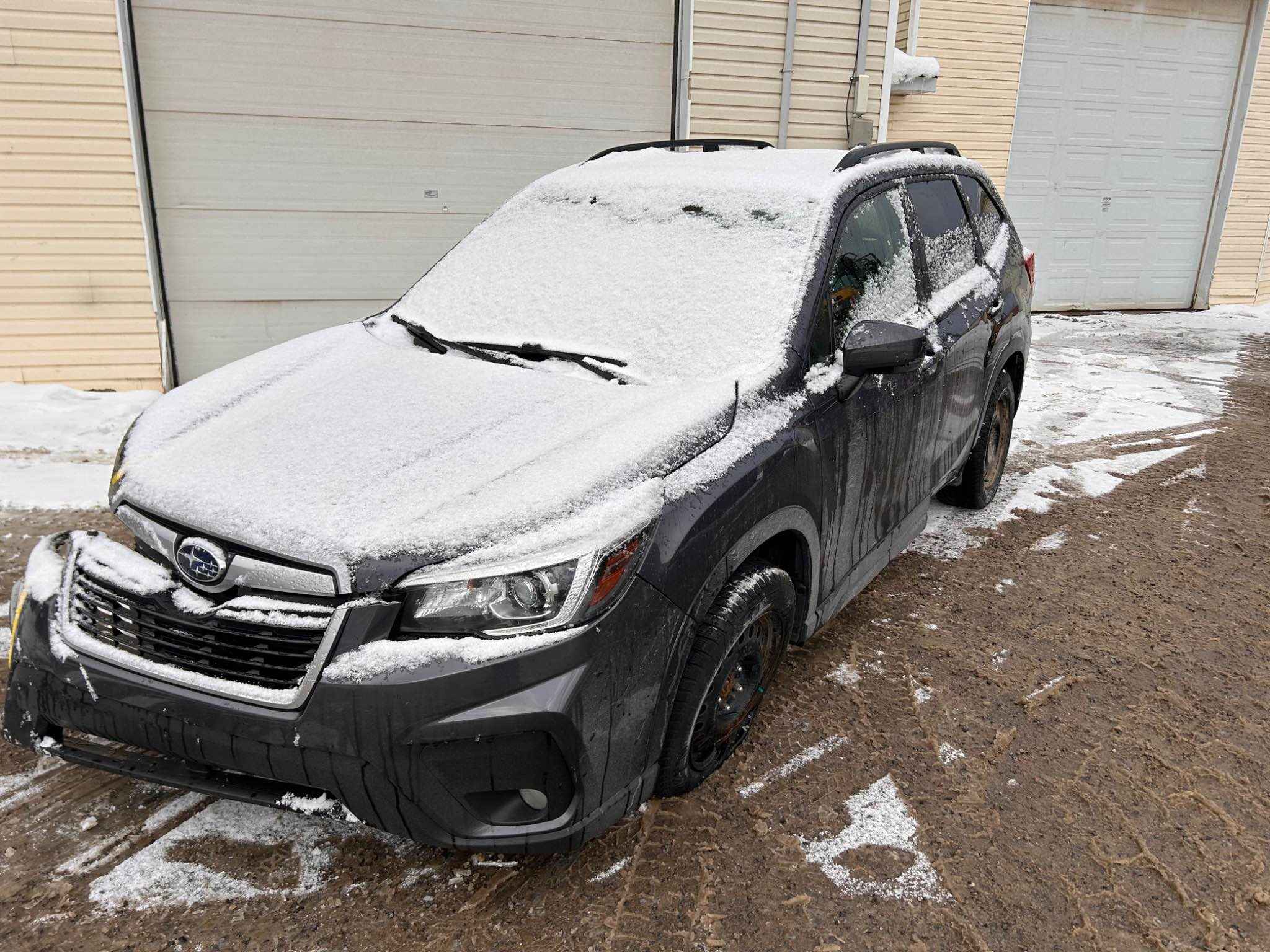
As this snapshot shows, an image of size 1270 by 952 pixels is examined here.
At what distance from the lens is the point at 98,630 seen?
235cm

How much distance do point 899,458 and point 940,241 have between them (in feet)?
3.57

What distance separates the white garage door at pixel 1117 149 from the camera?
12.0 m

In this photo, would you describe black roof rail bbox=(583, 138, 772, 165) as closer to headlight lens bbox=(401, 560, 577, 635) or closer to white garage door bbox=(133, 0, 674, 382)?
headlight lens bbox=(401, 560, 577, 635)

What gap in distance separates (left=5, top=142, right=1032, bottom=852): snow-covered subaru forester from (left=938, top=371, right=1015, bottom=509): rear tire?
140 cm

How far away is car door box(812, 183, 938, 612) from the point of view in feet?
10.1

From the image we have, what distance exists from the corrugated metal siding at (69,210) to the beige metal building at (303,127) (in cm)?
1

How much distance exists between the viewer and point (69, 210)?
6457mm

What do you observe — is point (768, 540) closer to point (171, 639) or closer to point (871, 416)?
point (871, 416)

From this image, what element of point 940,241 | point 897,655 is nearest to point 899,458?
point 897,655

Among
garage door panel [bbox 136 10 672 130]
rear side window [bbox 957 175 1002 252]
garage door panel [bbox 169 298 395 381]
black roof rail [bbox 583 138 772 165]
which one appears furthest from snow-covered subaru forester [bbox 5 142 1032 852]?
garage door panel [bbox 136 10 672 130]

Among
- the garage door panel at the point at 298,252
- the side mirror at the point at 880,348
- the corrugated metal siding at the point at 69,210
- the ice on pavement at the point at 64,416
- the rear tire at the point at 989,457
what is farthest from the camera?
the garage door panel at the point at 298,252

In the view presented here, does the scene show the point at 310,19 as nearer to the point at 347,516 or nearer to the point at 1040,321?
the point at 347,516

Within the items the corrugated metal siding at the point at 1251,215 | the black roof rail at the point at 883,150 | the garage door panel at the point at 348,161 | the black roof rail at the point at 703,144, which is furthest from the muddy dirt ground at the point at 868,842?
the corrugated metal siding at the point at 1251,215

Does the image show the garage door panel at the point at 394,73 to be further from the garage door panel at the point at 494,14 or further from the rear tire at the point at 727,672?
the rear tire at the point at 727,672
